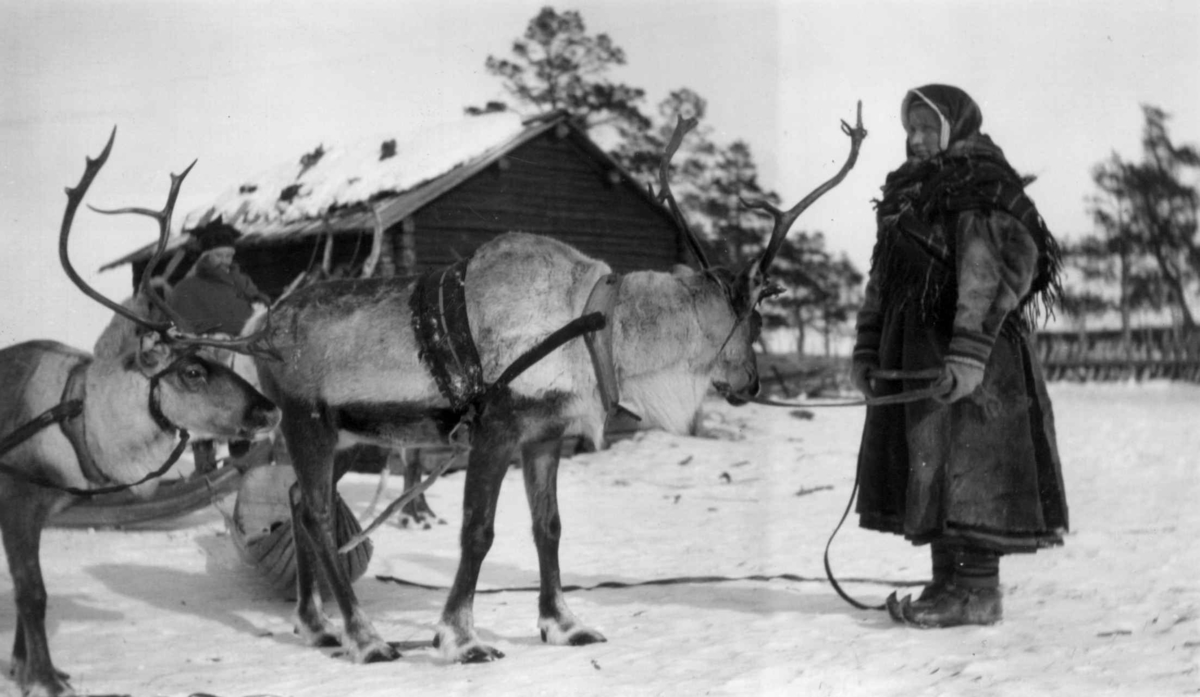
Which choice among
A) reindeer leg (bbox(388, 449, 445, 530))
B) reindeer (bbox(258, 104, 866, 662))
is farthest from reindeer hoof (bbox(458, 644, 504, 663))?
reindeer leg (bbox(388, 449, 445, 530))

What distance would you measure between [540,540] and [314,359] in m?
1.01

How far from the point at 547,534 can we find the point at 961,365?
149 cm

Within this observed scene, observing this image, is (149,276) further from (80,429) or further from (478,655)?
(478,655)

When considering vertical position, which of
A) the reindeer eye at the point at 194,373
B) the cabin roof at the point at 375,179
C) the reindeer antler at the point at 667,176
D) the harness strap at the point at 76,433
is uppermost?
the cabin roof at the point at 375,179

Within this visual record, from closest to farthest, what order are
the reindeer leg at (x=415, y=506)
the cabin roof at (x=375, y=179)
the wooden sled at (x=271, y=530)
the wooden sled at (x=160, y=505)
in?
the wooden sled at (x=271, y=530), the wooden sled at (x=160, y=505), the reindeer leg at (x=415, y=506), the cabin roof at (x=375, y=179)

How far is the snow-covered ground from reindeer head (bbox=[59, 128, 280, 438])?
0.76m

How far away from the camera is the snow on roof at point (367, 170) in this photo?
6.75m

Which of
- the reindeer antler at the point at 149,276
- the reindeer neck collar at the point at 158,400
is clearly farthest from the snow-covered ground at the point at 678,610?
the reindeer antler at the point at 149,276

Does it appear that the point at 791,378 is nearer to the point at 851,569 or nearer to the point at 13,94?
the point at 851,569

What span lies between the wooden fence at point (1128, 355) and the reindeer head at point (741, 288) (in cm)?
848

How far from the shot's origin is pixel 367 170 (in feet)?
25.3

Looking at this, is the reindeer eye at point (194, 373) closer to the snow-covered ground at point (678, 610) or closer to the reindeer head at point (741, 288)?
the snow-covered ground at point (678, 610)

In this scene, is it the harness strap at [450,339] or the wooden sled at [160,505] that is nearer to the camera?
the harness strap at [450,339]

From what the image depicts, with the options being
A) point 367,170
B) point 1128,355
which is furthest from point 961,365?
point 1128,355
